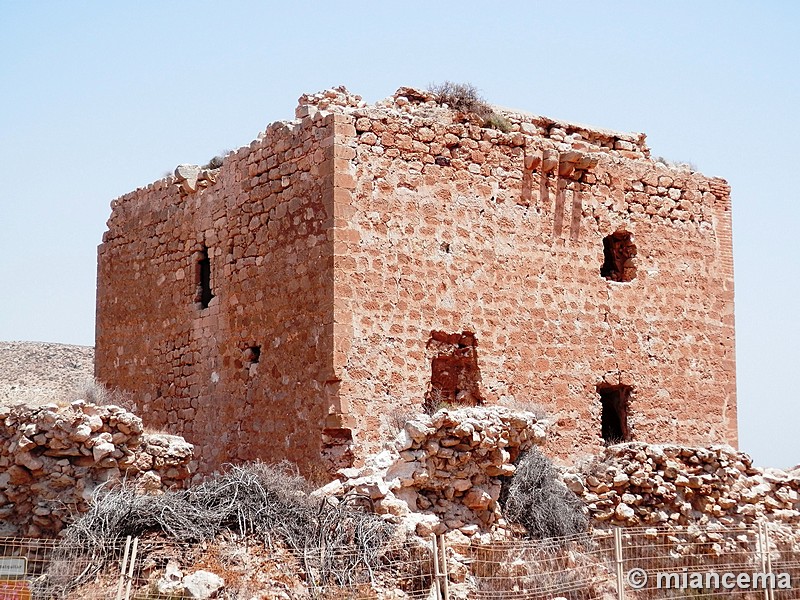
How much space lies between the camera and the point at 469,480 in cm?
1114

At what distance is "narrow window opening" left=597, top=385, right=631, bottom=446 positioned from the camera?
14.6m

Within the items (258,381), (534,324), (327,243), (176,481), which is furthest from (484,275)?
(176,481)

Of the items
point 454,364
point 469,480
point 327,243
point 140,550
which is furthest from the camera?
point 454,364

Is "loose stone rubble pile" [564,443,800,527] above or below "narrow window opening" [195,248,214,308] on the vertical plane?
below

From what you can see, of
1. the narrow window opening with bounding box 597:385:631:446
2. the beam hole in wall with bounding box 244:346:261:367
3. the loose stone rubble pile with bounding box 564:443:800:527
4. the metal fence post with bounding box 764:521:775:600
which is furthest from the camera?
the narrow window opening with bounding box 597:385:631:446

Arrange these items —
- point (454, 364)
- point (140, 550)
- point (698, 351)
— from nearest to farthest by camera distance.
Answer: point (140, 550) < point (454, 364) < point (698, 351)

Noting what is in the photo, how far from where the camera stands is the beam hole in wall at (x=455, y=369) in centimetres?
1301

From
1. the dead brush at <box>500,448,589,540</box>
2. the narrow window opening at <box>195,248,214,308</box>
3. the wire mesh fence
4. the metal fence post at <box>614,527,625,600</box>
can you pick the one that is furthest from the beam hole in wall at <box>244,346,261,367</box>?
the metal fence post at <box>614,527,625,600</box>

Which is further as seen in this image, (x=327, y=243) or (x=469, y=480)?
(x=327, y=243)

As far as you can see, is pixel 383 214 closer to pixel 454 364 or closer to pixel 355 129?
pixel 355 129

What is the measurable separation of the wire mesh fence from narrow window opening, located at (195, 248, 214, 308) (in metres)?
5.04

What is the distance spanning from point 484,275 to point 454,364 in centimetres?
114

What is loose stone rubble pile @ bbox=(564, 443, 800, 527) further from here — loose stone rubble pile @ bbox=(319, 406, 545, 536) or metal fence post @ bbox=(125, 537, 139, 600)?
metal fence post @ bbox=(125, 537, 139, 600)

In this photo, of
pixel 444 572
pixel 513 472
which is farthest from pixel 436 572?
pixel 513 472
